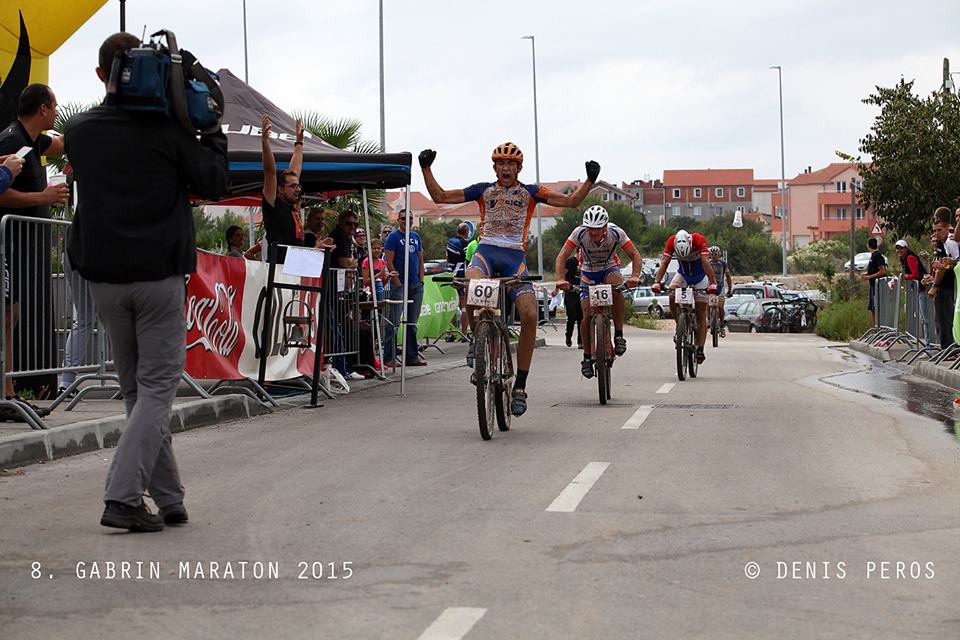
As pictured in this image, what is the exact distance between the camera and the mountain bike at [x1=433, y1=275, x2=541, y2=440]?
9.90 meters

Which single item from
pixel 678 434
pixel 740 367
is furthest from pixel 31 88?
pixel 740 367

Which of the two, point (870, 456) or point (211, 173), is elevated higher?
point (211, 173)

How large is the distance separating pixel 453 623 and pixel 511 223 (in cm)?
652

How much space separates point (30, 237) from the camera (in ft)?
32.2

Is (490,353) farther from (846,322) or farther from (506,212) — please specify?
(846,322)

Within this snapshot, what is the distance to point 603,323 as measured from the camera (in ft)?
42.8

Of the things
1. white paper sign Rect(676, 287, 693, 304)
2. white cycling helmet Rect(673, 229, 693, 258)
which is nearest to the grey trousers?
white paper sign Rect(676, 287, 693, 304)

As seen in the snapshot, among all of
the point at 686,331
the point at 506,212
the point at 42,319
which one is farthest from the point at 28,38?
the point at 686,331

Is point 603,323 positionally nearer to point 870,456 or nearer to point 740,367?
point 870,456

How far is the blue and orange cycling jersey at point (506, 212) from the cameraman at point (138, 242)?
4742mm

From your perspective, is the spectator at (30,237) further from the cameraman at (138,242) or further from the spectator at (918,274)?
the spectator at (918,274)

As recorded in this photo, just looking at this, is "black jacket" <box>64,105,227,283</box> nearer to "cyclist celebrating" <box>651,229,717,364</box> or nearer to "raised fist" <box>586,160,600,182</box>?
"raised fist" <box>586,160,600,182</box>

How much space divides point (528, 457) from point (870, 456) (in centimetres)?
225

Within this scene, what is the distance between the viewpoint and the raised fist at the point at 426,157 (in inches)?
441
